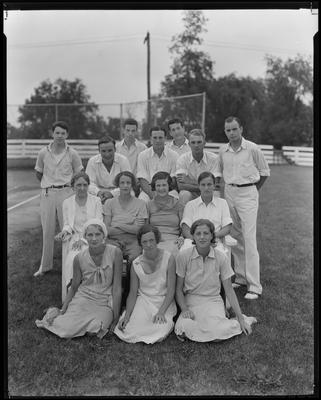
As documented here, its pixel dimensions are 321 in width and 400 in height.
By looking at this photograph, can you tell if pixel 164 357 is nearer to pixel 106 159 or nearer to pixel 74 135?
pixel 106 159

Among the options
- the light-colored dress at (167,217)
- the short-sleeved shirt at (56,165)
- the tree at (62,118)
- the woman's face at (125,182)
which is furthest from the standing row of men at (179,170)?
the tree at (62,118)

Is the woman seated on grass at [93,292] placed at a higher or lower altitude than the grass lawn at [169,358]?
higher

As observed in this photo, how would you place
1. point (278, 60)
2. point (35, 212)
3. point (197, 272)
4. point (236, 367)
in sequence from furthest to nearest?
point (278, 60) → point (35, 212) → point (197, 272) → point (236, 367)

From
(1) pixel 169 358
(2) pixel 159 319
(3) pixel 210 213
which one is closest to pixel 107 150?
(3) pixel 210 213

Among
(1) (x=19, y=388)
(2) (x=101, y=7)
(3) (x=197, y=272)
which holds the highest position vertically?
(2) (x=101, y=7)

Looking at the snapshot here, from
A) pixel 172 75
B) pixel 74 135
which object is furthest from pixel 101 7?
pixel 172 75

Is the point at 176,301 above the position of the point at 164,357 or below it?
above

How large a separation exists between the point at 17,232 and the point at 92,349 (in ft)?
16.6

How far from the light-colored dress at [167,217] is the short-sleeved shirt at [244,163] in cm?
76

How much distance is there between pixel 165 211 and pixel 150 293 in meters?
1.11

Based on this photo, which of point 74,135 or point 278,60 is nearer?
point 74,135

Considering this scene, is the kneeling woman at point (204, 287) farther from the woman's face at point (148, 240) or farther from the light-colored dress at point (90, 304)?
the light-colored dress at point (90, 304)

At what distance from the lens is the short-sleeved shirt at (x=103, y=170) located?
601 cm

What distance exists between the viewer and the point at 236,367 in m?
3.94
